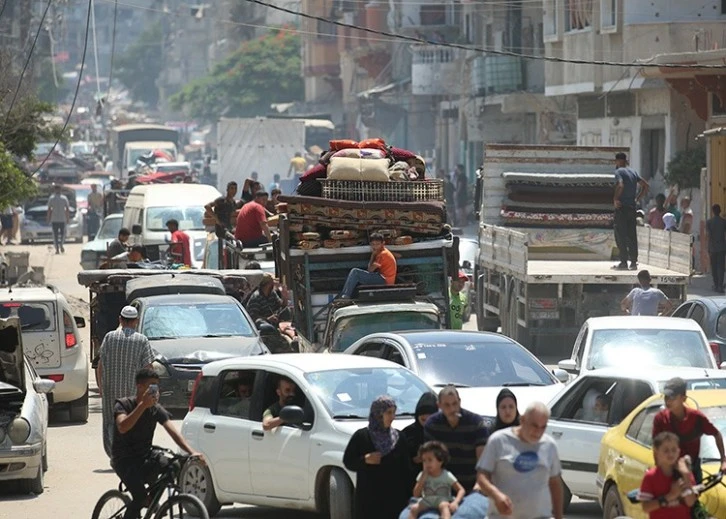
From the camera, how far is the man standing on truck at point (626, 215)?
81.9ft

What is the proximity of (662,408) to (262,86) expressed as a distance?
353ft

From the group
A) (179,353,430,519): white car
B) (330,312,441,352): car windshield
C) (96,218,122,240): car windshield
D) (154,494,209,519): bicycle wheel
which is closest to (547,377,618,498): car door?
(179,353,430,519): white car

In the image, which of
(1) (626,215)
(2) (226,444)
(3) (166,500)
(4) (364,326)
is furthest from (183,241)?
(3) (166,500)

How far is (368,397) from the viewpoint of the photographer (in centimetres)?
1280

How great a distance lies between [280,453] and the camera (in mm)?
12695

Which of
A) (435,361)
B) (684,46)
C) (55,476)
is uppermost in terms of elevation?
(684,46)

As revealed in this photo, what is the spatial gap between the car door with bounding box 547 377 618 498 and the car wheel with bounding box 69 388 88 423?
25.0 ft

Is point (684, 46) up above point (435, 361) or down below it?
above

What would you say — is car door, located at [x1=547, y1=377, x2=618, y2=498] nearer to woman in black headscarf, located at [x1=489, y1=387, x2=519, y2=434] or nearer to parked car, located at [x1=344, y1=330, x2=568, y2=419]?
parked car, located at [x1=344, y1=330, x2=568, y2=419]

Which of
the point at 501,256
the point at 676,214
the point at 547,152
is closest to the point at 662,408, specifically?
the point at 501,256

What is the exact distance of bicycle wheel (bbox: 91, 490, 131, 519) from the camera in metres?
11.5

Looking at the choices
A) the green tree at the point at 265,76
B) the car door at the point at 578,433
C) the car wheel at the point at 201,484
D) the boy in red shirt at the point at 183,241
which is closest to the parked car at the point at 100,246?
the boy in red shirt at the point at 183,241

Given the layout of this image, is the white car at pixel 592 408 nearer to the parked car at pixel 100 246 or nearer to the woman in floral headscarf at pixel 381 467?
the woman in floral headscarf at pixel 381 467

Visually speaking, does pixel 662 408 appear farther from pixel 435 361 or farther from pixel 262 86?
pixel 262 86
